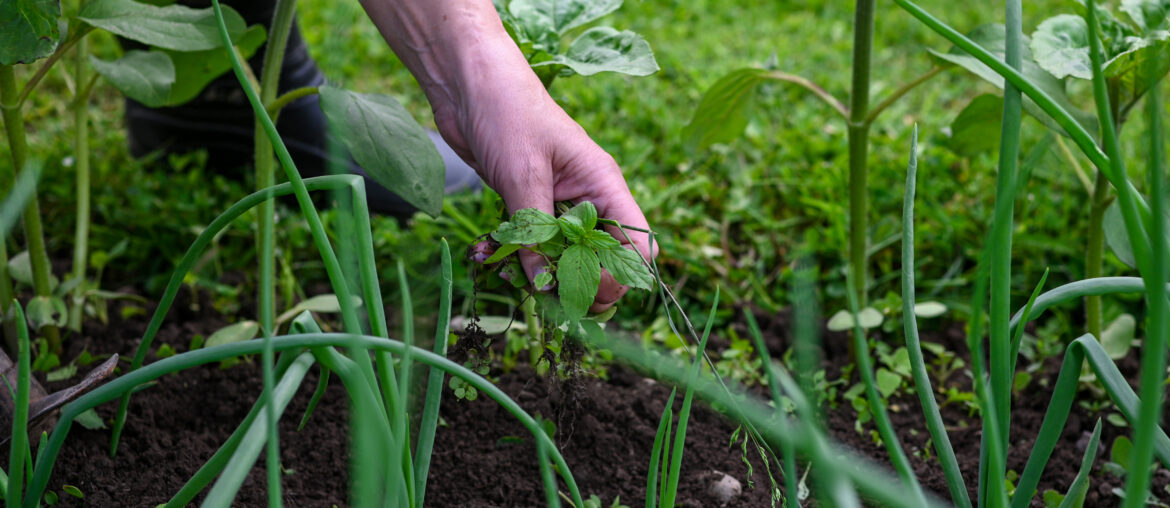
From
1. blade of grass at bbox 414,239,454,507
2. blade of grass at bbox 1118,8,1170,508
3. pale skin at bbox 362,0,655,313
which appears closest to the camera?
blade of grass at bbox 1118,8,1170,508

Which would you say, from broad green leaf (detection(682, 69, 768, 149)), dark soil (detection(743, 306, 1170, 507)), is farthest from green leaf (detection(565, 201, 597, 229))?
dark soil (detection(743, 306, 1170, 507))

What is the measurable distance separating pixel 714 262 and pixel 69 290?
1118mm

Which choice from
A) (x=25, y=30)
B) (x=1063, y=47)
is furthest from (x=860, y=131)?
(x=25, y=30)

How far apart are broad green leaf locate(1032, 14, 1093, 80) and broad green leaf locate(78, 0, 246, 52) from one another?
3.22 ft

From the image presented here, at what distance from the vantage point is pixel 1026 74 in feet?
3.73

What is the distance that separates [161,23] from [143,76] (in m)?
0.08

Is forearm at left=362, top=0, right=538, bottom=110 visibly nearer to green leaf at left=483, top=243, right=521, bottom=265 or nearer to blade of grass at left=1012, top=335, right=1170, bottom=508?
green leaf at left=483, top=243, right=521, bottom=265

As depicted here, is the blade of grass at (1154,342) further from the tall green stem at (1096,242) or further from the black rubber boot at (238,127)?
the black rubber boot at (238,127)

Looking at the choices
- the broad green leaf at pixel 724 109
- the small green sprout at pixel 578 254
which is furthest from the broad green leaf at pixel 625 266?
the broad green leaf at pixel 724 109

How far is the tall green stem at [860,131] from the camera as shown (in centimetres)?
120

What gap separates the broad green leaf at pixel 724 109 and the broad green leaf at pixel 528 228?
509mm

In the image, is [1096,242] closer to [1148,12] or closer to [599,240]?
[1148,12]

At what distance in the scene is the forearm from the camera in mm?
1050

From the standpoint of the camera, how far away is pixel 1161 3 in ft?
3.67
